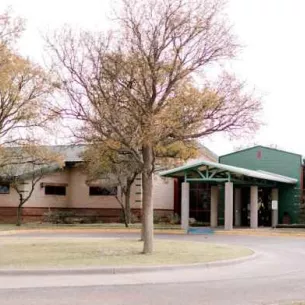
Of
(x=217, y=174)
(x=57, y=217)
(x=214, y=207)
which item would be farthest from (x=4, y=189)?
(x=217, y=174)

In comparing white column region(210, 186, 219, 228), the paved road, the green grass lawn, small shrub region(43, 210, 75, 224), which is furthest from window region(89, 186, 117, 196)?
the paved road

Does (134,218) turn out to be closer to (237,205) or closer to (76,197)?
(76,197)

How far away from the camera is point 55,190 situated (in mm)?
47156

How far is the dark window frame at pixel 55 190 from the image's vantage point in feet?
153

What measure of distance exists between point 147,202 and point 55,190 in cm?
2854

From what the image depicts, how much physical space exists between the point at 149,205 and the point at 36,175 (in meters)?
24.4

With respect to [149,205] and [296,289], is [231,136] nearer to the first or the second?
[149,205]

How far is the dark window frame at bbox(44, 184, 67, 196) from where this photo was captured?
46594 mm

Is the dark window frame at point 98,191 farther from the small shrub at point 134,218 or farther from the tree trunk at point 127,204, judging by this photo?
the tree trunk at point 127,204

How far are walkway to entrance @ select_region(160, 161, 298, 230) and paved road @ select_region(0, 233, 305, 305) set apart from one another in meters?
18.9

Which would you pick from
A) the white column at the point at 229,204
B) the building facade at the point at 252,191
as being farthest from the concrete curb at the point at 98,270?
the building facade at the point at 252,191

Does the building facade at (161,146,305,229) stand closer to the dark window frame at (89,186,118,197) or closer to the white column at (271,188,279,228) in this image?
the white column at (271,188,279,228)

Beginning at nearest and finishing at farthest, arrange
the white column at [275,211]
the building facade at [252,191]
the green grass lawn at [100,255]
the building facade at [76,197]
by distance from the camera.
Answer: the green grass lawn at [100,255] < the building facade at [252,191] < the white column at [275,211] < the building facade at [76,197]

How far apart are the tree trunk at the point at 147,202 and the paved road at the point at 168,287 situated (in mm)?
2866
